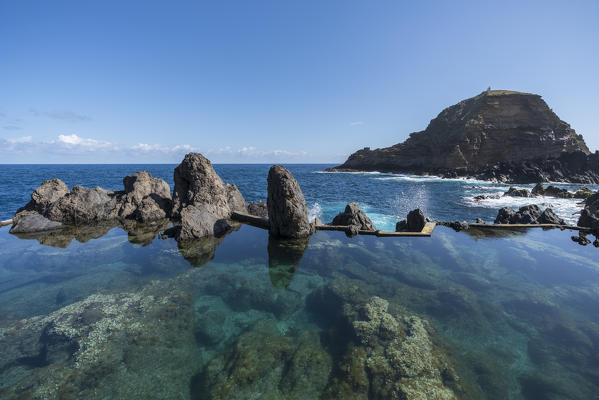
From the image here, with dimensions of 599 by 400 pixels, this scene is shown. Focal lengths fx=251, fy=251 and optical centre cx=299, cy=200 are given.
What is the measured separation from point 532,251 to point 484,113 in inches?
3491

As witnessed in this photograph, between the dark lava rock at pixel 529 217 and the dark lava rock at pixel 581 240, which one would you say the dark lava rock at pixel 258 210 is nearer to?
the dark lava rock at pixel 529 217

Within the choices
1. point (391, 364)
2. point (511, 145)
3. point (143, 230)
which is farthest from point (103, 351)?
point (511, 145)

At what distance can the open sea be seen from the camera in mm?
4559

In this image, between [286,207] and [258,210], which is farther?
[258,210]

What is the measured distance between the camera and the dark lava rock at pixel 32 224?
13511 millimetres

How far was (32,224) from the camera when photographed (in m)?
13.8

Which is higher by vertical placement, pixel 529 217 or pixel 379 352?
pixel 529 217

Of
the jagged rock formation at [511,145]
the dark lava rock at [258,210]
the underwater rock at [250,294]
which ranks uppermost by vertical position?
the jagged rock formation at [511,145]

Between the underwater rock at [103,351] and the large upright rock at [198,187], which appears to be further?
the large upright rock at [198,187]

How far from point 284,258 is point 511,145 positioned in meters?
92.0

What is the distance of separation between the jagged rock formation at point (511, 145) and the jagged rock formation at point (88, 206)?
7544 cm

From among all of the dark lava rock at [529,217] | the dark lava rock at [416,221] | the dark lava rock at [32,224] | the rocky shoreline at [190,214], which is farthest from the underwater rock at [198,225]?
Answer: the dark lava rock at [529,217]

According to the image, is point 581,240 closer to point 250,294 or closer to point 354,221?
point 354,221

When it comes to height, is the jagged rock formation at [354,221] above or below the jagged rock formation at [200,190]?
below
